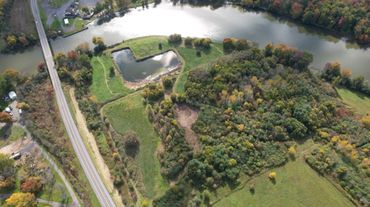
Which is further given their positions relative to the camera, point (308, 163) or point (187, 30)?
point (187, 30)

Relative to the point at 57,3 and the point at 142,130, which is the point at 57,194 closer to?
the point at 142,130

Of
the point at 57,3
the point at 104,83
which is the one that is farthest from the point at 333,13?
the point at 57,3

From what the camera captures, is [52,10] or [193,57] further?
[52,10]

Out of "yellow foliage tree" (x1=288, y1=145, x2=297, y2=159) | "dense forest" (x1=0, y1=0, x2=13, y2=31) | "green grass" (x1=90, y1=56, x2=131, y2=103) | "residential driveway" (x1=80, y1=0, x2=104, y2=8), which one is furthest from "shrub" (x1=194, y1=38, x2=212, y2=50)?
"dense forest" (x1=0, y1=0, x2=13, y2=31)

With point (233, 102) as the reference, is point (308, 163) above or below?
below

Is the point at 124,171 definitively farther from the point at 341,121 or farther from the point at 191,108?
the point at 341,121

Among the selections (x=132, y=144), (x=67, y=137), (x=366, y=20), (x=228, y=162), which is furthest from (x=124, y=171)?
(x=366, y=20)

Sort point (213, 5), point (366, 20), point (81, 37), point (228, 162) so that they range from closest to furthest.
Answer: point (228, 162) < point (366, 20) < point (81, 37) < point (213, 5)

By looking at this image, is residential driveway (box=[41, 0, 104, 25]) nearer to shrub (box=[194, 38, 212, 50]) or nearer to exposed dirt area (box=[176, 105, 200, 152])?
shrub (box=[194, 38, 212, 50])
